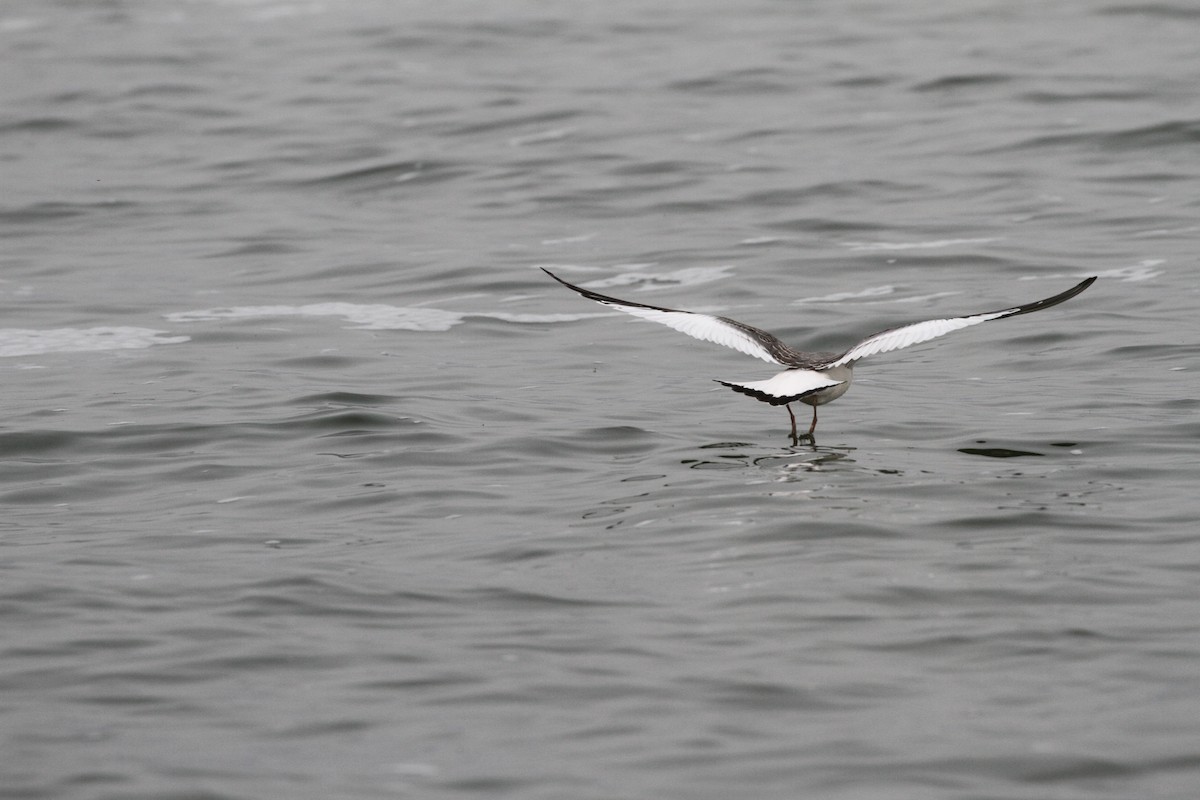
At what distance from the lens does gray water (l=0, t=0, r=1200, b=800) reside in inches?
262

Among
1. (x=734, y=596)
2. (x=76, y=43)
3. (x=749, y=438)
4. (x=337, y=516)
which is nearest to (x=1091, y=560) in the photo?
(x=734, y=596)

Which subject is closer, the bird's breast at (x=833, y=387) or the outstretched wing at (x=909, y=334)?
the outstretched wing at (x=909, y=334)

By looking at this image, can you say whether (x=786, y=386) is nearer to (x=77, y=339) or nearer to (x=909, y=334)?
(x=909, y=334)

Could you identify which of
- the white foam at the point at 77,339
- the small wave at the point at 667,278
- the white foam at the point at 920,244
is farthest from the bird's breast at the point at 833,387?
the white foam at the point at 920,244

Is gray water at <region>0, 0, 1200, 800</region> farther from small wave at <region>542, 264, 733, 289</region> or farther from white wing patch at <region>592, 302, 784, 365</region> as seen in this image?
white wing patch at <region>592, 302, 784, 365</region>

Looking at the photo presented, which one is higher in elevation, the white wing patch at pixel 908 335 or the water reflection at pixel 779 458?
the white wing patch at pixel 908 335

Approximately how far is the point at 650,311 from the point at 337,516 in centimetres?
250

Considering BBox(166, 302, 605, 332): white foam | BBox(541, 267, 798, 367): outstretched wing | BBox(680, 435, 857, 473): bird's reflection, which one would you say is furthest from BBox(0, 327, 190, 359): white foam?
BBox(680, 435, 857, 473): bird's reflection

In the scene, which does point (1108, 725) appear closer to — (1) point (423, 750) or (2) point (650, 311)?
(1) point (423, 750)

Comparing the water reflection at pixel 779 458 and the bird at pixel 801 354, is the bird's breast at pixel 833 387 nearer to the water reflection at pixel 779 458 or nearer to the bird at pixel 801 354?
the bird at pixel 801 354

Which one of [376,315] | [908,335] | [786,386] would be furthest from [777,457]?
[376,315]

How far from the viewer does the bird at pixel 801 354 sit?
9.95m

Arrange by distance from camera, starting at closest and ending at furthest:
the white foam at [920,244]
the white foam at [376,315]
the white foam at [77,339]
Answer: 1. the white foam at [77,339]
2. the white foam at [376,315]
3. the white foam at [920,244]

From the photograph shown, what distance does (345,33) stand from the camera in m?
29.4
